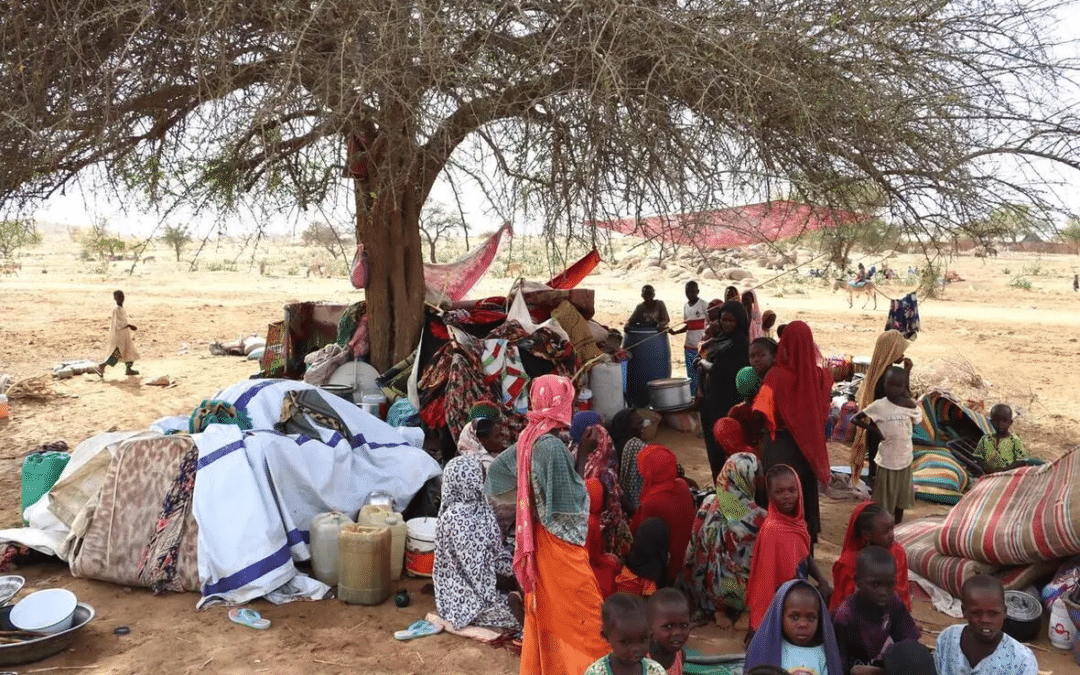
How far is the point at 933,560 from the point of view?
580 centimetres

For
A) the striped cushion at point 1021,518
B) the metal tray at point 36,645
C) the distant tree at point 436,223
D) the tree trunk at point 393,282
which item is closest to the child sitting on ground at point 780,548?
the striped cushion at point 1021,518

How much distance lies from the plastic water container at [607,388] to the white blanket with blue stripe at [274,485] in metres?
2.41

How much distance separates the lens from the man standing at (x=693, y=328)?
10.3 metres

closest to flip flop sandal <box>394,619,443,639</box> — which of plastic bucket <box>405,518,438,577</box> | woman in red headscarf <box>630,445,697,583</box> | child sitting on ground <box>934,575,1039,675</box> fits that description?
plastic bucket <box>405,518,438,577</box>

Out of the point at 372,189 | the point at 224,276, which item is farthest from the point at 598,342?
the point at 224,276

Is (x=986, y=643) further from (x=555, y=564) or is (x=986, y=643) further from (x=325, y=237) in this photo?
(x=325, y=237)

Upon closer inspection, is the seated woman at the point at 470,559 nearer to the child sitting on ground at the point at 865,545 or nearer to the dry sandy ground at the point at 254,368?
the dry sandy ground at the point at 254,368

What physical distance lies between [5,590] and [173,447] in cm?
116

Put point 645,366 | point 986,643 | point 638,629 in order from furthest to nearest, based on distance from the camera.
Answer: point 645,366 < point 986,643 < point 638,629

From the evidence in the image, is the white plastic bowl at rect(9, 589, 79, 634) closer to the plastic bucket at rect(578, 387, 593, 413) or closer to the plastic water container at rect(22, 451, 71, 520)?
the plastic water container at rect(22, 451, 71, 520)

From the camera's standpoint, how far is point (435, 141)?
640 cm

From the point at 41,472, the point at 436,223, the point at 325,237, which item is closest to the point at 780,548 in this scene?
the point at 41,472

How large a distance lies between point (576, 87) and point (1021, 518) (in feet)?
11.5

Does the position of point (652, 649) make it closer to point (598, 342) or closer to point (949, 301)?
point (598, 342)
